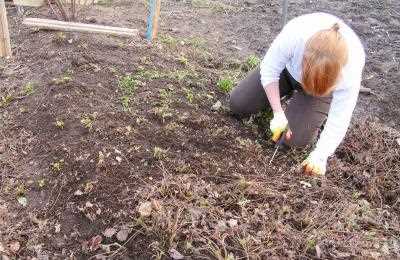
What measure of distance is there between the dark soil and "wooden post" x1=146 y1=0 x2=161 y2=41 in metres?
0.12

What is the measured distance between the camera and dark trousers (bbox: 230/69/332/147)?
3.57 m

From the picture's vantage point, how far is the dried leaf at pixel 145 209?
107 inches

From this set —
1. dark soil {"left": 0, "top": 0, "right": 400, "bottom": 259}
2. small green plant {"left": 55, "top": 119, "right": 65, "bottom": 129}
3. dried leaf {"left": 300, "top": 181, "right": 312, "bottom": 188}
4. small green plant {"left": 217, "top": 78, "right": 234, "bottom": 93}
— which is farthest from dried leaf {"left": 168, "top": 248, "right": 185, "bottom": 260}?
small green plant {"left": 217, "top": 78, "right": 234, "bottom": 93}

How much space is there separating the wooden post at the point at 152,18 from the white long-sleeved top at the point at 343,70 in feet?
5.31

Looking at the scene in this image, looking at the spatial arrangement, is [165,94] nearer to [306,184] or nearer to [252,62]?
[252,62]

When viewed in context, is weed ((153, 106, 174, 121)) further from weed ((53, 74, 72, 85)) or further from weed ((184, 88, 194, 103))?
weed ((53, 74, 72, 85))

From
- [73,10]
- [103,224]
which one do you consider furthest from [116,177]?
[73,10]

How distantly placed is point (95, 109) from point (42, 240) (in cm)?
115

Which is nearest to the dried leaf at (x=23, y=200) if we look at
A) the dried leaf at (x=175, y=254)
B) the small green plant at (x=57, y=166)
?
the small green plant at (x=57, y=166)

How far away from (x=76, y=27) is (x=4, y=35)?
2.13 feet

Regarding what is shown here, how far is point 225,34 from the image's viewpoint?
531 centimetres

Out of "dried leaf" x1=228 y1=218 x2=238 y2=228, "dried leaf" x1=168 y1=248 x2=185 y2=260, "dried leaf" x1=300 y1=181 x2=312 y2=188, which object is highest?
"dried leaf" x1=228 y1=218 x2=238 y2=228

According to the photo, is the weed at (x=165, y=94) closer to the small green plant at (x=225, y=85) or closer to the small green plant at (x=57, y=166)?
the small green plant at (x=225, y=85)

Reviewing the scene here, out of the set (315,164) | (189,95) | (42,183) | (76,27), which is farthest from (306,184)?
(76,27)
